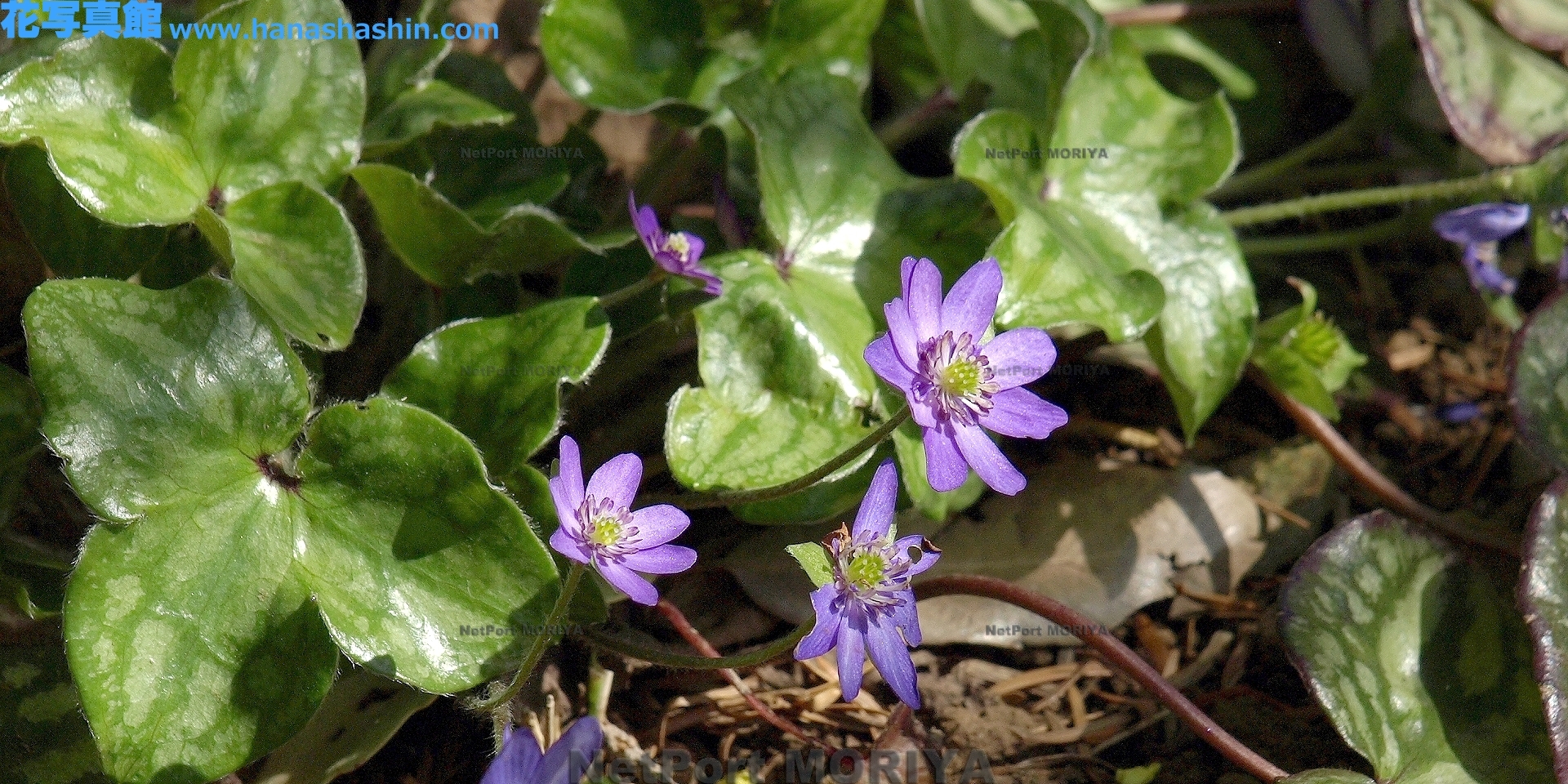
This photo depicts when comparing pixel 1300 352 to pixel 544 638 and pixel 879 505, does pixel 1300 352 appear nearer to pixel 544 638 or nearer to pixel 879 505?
pixel 879 505

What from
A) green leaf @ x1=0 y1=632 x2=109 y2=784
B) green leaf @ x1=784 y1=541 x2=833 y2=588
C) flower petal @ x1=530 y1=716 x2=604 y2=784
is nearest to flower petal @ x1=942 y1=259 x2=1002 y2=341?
green leaf @ x1=784 y1=541 x2=833 y2=588

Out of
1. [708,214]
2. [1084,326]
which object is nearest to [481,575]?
[708,214]

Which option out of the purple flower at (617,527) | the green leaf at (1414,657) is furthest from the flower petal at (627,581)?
the green leaf at (1414,657)

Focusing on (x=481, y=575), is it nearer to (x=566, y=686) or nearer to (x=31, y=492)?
(x=566, y=686)

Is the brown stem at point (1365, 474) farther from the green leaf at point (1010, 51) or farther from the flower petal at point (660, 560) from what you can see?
the flower petal at point (660, 560)

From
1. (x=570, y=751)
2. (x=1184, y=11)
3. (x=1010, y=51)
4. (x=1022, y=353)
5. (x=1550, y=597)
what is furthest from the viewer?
(x=1184, y=11)

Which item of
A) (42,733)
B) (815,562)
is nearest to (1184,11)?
(815,562)

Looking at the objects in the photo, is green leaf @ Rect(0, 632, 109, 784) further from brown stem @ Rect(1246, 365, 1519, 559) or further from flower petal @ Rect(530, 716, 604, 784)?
brown stem @ Rect(1246, 365, 1519, 559)
